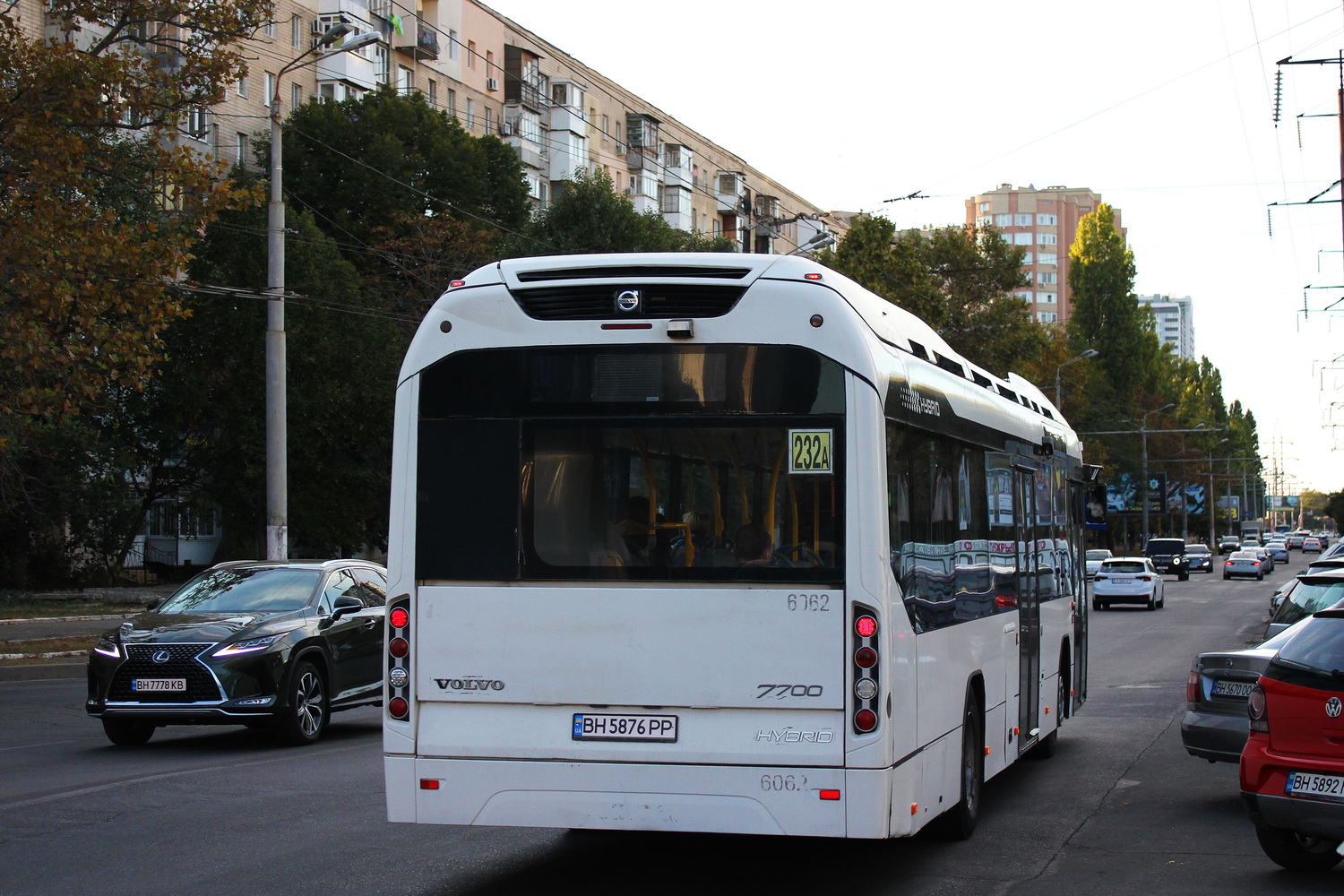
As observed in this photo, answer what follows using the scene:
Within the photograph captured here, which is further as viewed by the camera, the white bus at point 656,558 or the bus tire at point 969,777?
the bus tire at point 969,777

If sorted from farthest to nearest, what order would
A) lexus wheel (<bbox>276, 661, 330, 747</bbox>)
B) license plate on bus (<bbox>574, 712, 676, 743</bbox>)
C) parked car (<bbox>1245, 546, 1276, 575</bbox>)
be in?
parked car (<bbox>1245, 546, 1276, 575</bbox>) → lexus wheel (<bbox>276, 661, 330, 747</bbox>) → license plate on bus (<bbox>574, 712, 676, 743</bbox>)

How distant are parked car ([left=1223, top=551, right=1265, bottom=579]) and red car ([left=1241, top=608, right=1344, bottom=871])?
62.1m

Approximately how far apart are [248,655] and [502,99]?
57293 mm

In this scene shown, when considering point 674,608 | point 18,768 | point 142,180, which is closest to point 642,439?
point 674,608

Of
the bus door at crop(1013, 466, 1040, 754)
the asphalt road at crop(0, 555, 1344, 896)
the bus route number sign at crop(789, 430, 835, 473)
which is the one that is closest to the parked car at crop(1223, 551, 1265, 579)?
the asphalt road at crop(0, 555, 1344, 896)

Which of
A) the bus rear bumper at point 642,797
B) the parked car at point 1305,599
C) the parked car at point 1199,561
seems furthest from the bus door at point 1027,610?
the parked car at point 1199,561

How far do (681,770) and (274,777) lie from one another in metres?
5.53

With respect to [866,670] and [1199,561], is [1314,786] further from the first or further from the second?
[1199,561]

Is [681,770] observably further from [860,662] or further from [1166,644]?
[1166,644]

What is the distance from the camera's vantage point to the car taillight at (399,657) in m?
6.82

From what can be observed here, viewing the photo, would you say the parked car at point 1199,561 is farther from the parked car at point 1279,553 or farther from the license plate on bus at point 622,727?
the license plate on bus at point 622,727

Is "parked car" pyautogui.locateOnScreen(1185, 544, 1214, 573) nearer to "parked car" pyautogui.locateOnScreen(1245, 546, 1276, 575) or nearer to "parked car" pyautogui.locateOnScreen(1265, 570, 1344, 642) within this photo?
"parked car" pyautogui.locateOnScreen(1245, 546, 1276, 575)

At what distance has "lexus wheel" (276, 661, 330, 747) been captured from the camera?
13039 mm

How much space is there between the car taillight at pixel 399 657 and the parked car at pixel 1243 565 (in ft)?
211
